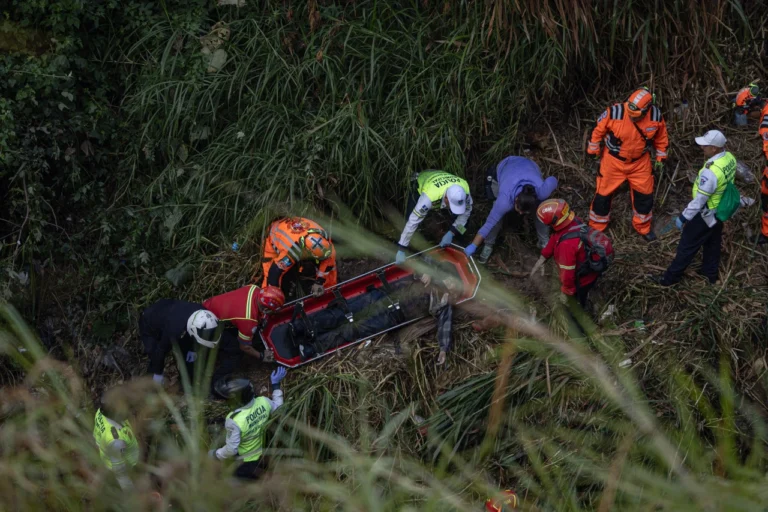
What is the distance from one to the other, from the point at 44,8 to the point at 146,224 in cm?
214

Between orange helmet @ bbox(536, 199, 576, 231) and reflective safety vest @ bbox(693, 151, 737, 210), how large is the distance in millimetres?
945

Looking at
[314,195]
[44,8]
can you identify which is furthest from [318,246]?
[44,8]

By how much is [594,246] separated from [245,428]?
284 cm

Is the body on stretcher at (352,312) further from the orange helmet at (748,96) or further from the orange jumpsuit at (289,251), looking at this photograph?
the orange helmet at (748,96)

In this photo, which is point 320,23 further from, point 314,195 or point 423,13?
point 314,195

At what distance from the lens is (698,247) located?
18.3 ft

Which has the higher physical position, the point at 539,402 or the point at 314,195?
the point at 314,195

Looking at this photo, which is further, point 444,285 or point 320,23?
point 320,23

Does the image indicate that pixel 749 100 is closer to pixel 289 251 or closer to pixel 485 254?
pixel 485 254

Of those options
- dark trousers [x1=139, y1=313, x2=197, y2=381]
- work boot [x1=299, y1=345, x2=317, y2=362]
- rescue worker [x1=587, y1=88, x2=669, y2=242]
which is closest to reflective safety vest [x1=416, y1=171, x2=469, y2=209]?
rescue worker [x1=587, y1=88, x2=669, y2=242]

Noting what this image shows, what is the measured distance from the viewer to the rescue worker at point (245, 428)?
16.5 feet

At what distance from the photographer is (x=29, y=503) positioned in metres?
1.86

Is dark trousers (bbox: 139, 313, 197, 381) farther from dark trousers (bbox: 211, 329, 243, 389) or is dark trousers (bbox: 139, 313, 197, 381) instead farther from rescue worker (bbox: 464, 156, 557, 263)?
rescue worker (bbox: 464, 156, 557, 263)

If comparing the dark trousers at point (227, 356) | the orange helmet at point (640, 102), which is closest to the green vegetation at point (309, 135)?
the dark trousers at point (227, 356)
